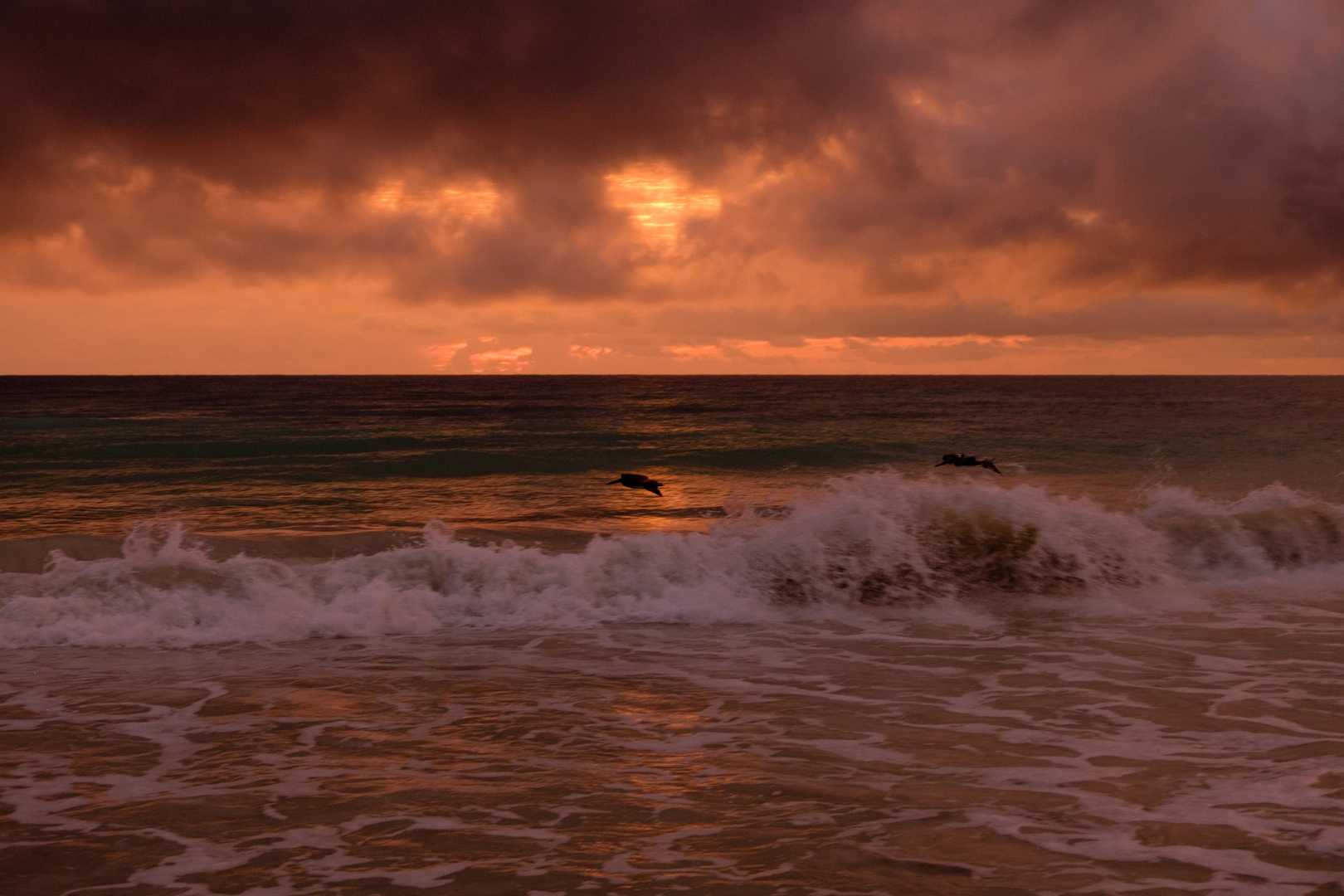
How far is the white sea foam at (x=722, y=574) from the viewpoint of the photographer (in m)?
10.1

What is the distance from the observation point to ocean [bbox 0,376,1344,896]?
15.6ft

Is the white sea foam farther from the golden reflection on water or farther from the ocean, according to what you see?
the golden reflection on water

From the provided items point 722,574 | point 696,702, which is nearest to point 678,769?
point 696,702

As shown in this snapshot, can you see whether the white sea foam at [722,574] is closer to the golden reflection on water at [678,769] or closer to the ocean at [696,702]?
the ocean at [696,702]

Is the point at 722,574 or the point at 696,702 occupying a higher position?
the point at 722,574

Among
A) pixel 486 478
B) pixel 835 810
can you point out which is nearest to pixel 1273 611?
pixel 835 810

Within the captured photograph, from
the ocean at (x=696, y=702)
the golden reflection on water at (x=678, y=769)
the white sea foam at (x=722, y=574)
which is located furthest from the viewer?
the white sea foam at (x=722, y=574)

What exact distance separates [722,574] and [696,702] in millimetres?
4229

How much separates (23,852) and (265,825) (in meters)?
1.10

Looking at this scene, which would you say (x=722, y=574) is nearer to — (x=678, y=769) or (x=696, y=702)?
(x=696, y=702)

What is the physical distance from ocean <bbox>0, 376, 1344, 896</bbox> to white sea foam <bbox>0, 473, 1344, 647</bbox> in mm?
46

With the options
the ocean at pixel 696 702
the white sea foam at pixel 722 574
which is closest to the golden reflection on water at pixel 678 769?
the ocean at pixel 696 702

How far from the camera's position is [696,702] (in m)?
7.45

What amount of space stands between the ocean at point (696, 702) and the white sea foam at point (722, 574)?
5 cm
